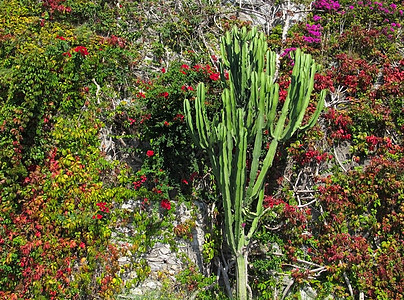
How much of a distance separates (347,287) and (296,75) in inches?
122

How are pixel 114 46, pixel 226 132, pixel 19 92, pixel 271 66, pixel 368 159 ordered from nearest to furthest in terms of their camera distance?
pixel 226 132
pixel 271 66
pixel 19 92
pixel 368 159
pixel 114 46

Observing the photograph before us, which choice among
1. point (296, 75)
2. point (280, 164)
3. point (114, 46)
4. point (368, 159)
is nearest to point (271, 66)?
point (296, 75)

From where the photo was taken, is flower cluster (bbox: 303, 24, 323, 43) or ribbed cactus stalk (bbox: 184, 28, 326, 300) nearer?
ribbed cactus stalk (bbox: 184, 28, 326, 300)

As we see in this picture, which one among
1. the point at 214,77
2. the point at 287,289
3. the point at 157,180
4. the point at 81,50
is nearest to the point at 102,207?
the point at 157,180

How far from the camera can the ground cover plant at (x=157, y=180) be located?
505 cm

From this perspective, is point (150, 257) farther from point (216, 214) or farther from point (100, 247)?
A: point (216, 214)

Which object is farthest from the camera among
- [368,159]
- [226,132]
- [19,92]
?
[368,159]

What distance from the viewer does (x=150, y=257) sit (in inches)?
211

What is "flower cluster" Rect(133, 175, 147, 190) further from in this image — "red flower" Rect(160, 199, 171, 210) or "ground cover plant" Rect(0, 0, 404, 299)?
"red flower" Rect(160, 199, 171, 210)

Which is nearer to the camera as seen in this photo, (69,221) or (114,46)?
(69,221)

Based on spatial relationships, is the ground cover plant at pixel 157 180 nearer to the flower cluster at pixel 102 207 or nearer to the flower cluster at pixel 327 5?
the flower cluster at pixel 102 207

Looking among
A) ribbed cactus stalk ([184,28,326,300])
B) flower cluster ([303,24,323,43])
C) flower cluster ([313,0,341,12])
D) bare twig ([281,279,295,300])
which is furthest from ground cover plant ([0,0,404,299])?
flower cluster ([313,0,341,12])

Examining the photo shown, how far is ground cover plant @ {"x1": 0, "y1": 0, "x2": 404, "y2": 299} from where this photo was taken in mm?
5051

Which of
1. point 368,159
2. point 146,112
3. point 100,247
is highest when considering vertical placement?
point 146,112
